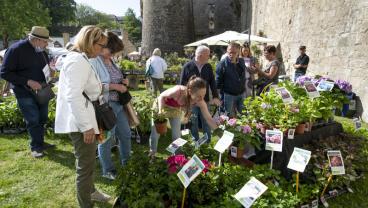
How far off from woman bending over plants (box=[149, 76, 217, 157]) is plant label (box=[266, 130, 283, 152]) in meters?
0.65

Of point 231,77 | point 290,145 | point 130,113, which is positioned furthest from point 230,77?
point 130,113

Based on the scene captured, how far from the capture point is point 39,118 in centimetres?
435

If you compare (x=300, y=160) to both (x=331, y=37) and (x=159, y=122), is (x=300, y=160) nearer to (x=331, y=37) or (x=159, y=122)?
(x=159, y=122)

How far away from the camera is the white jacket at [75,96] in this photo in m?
2.28

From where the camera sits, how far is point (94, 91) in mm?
2525

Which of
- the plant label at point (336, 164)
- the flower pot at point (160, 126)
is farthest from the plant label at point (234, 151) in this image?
the flower pot at point (160, 126)

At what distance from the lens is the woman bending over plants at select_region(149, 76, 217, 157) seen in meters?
3.33

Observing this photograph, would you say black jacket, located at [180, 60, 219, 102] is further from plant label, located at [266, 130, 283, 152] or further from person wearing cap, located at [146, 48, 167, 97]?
person wearing cap, located at [146, 48, 167, 97]

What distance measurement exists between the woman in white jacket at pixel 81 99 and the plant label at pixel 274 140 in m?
1.66

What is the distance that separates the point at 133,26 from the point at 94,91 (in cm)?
6131

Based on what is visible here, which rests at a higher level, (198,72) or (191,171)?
(198,72)

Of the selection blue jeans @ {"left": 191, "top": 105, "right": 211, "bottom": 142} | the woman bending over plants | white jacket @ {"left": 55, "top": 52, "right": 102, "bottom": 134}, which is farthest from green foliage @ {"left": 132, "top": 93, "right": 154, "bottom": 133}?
white jacket @ {"left": 55, "top": 52, "right": 102, "bottom": 134}

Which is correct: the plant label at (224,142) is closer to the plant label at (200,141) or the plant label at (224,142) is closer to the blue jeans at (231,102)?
the plant label at (200,141)

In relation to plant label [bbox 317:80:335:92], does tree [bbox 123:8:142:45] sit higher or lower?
higher
